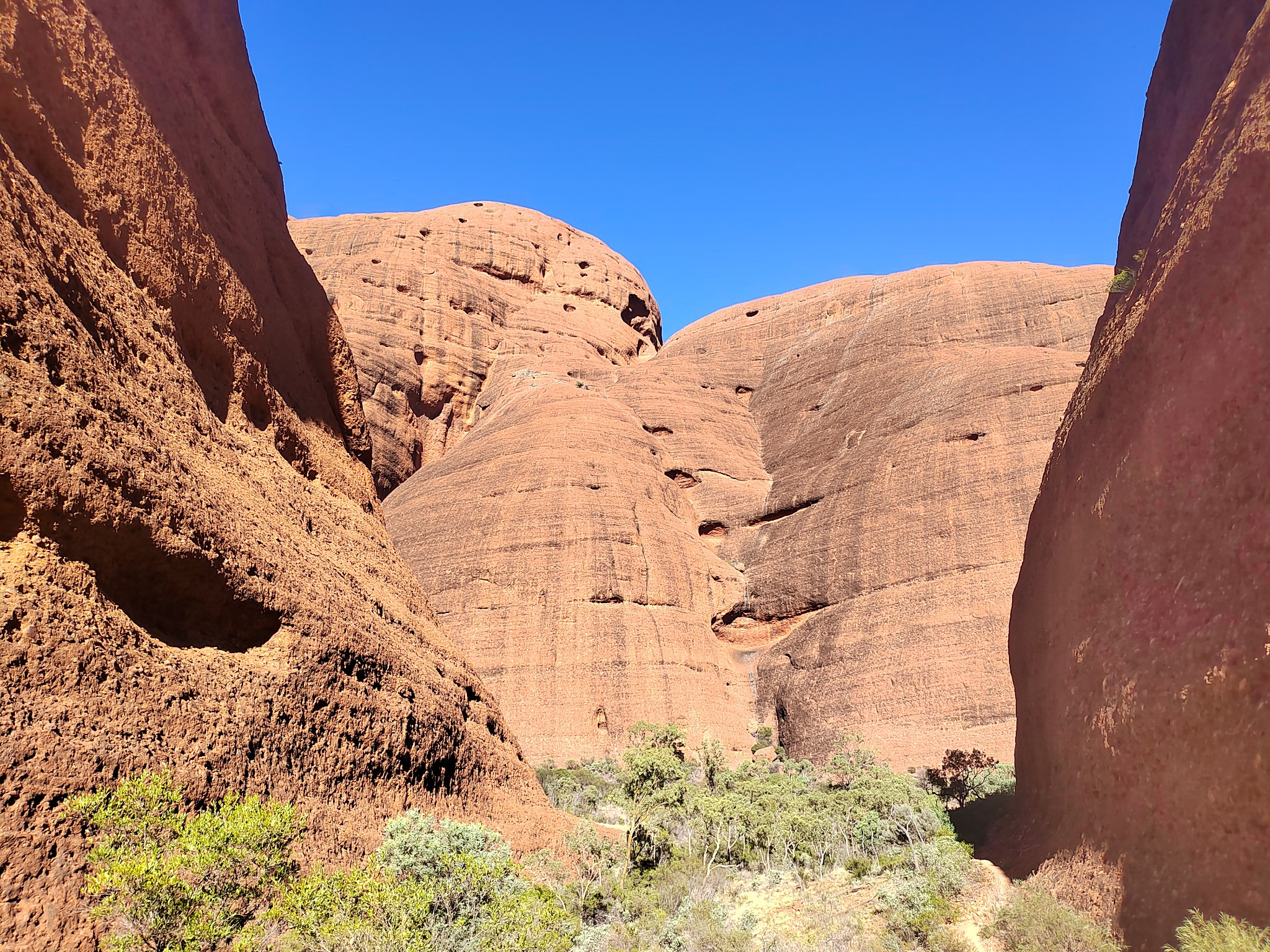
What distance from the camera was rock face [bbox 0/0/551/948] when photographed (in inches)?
245

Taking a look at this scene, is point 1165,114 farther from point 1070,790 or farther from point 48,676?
point 48,676

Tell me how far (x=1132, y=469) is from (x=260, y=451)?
34.7 feet

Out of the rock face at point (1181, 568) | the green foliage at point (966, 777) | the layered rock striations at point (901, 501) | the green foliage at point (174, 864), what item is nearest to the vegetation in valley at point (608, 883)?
the green foliage at point (174, 864)

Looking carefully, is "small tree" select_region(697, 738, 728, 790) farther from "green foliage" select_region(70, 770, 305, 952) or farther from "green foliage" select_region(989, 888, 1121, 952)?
"green foliage" select_region(70, 770, 305, 952)

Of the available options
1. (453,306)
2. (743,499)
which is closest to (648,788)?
(743,499)

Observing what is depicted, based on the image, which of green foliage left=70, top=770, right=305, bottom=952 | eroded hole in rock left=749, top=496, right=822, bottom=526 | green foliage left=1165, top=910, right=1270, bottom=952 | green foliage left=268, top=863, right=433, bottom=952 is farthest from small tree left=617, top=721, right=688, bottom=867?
eroded hole in rock left=749, top=496, right=822, bottom=526

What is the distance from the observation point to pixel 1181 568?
24.2 ft

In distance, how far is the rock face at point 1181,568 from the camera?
6355mm

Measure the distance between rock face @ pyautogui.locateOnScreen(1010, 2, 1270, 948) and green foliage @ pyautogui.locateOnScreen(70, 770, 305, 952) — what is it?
7.45 meters

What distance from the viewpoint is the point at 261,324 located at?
496 inches

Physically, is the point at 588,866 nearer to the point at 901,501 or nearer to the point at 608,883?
the point at 608,883

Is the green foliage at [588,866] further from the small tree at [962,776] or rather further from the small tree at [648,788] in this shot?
the small tree at [962,776]

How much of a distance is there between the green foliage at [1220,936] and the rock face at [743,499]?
19991 mm

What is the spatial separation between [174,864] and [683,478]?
39.6m
